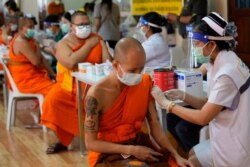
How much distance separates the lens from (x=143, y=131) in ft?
7.52

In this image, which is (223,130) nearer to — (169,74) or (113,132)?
(113,132)

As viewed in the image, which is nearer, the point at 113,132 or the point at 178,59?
the point at 113,132

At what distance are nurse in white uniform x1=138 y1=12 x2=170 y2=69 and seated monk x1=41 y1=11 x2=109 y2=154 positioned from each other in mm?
378

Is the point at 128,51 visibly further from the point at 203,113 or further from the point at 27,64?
the point at 27,64

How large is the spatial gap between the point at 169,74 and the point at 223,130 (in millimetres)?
711

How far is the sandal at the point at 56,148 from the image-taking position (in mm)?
3777

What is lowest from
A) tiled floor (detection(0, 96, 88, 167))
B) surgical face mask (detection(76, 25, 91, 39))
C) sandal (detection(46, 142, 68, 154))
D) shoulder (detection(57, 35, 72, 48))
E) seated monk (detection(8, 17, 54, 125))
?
tiled floor (detection(0, 96, 88, 167))

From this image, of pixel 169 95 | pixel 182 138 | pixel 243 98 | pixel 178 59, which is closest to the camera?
pixel 243 98

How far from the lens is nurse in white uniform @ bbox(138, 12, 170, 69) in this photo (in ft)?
11.6

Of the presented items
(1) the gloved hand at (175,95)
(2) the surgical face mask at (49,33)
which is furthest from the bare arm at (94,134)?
(2) the surgical face mask at (49,33)

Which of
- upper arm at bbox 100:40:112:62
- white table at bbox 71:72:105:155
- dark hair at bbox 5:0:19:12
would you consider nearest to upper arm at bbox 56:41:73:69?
white table at bbox 71:72:105:155

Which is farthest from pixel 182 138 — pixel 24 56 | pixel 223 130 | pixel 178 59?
pixel 24 56

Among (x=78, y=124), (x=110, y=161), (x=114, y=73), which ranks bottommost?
(x=78, y=124)

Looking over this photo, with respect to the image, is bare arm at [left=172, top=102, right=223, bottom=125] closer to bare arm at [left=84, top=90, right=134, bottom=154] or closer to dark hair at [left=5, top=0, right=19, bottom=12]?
bare arm at [left=84, top=90, right=134, bottom=154]
